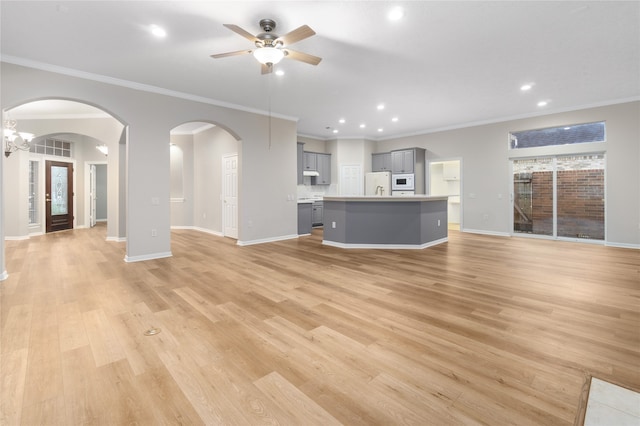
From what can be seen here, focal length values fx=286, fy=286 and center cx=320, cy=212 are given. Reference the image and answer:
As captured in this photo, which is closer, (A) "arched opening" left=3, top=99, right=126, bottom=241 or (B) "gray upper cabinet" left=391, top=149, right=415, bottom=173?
(A) "arched opening" left=3, top=99, right=126, bottom=241

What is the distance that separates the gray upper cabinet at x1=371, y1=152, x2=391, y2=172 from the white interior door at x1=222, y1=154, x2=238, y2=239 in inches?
188

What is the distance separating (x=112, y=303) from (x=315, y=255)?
3024mm

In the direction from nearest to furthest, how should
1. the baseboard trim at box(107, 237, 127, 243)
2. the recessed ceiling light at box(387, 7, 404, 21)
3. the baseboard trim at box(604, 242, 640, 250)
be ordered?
the recessed ceiling light at box(387, 7, 404, 21)
the baseboard trim at box(604, 242, 640, 250)
the baseboard trim at box(107, 237, 127, 243)

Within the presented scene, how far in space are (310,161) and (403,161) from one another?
2.91 m

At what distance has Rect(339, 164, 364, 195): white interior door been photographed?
9.59 metres

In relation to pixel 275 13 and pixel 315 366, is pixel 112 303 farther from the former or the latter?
pixel 275 13

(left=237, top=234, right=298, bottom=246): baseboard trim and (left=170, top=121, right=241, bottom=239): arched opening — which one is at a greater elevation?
(left=170, top=121, right=241, bottom=239): arched opening

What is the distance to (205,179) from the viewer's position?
8.23m

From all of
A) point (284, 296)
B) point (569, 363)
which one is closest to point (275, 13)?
point (284, 296)

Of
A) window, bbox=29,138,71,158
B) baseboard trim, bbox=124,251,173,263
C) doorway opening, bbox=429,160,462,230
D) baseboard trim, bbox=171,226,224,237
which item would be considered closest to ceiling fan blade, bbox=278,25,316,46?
baseboard trim, bbox=124,251,173,263

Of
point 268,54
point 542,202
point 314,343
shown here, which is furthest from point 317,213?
point 314,343

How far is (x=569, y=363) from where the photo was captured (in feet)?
6.22

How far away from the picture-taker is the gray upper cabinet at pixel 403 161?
8664mm

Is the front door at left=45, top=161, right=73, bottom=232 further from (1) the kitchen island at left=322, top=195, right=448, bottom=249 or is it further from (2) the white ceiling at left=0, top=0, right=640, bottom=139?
(1) the kitchen island at left=322, top=195, right=448, bottom=249
